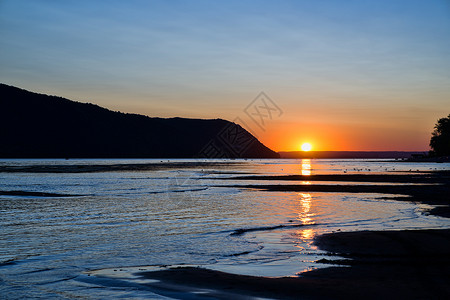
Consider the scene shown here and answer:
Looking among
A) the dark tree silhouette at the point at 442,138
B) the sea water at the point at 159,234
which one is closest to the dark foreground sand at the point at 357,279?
the sea water at the point at 159,234

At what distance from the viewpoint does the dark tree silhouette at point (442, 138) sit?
176625mm

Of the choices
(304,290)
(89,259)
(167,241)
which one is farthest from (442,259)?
(89,259)

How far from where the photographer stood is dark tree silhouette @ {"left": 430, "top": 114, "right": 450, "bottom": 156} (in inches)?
6954

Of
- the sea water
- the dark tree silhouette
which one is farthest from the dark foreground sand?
the dark tree silhouette

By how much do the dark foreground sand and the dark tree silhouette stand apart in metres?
179

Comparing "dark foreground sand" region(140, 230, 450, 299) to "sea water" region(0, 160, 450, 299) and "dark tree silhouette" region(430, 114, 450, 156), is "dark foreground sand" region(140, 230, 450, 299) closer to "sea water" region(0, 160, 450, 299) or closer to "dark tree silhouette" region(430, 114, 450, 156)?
"sea water" region(0, 160, 450, 299)

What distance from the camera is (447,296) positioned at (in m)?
9.96

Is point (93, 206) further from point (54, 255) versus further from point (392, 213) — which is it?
point (392, 213)

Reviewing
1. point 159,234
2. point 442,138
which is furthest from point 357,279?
point 442,138

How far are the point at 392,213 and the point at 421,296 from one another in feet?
59.9

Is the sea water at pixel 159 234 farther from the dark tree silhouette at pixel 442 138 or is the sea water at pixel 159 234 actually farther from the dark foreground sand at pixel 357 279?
the dark tree silhouette at pixel 442 138

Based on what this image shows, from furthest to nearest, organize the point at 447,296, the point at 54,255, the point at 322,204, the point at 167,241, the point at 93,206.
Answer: the point at 322,204
the point at 93,206
the point at 167,241
the point at 54,255
the point at 447,296

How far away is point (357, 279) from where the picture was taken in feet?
38.4

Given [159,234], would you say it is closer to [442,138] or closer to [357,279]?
[357,279]
